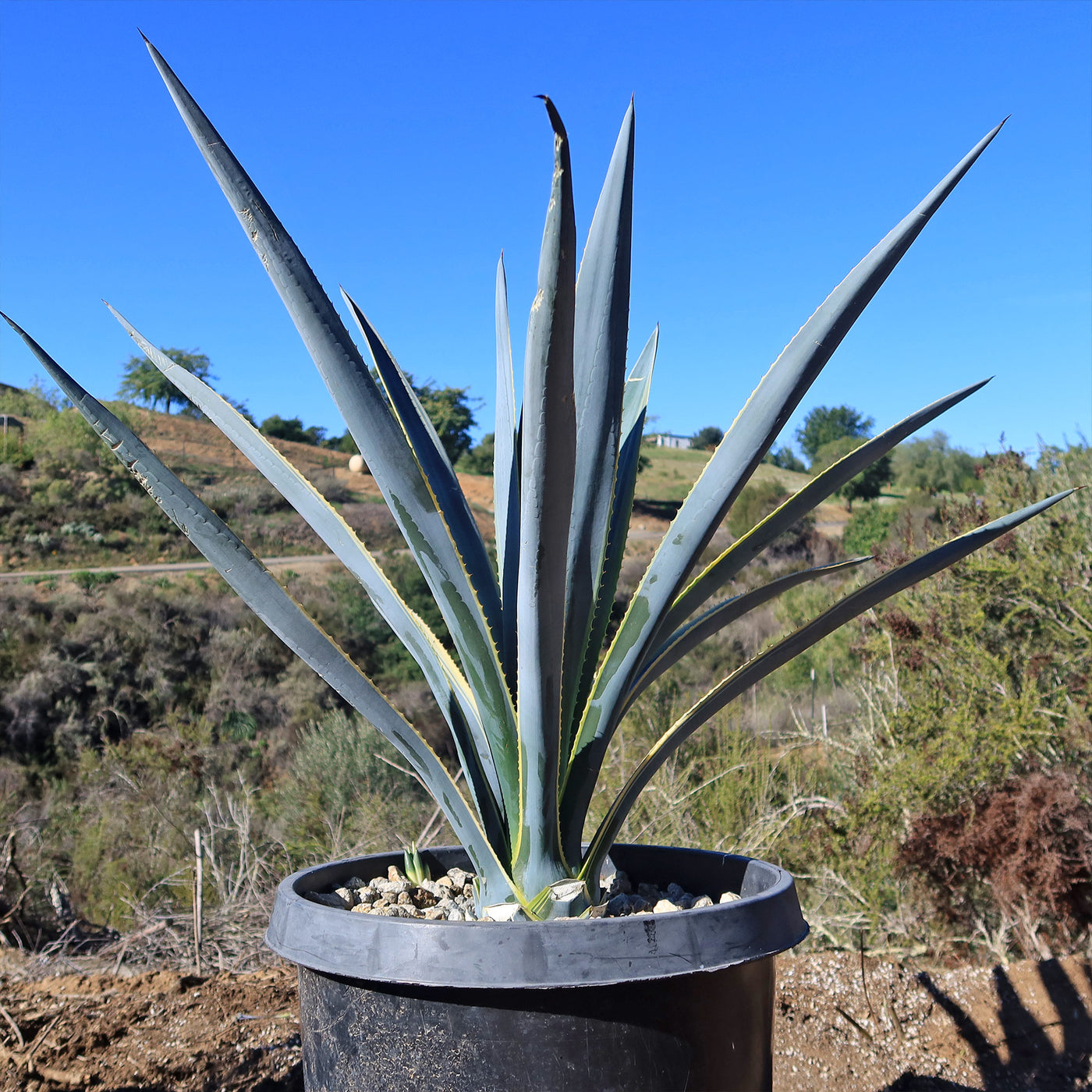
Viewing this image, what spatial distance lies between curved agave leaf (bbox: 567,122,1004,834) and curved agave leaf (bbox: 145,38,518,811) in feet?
0.35

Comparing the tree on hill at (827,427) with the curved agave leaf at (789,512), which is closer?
the curved agave leaf at (789,512)

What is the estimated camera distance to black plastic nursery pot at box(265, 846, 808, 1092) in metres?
0.92

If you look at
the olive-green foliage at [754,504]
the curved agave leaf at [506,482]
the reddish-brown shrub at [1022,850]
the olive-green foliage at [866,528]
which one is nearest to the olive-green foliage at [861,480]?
the olive-green foliage at [866,528]

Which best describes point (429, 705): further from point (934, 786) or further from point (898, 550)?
point (934, 786)

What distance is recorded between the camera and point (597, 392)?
114 cm

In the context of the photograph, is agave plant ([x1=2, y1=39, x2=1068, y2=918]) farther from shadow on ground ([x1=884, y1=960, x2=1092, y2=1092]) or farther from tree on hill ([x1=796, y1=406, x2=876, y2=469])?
tree on hill ([x1=796, y1=406, x2=876, y2=469])

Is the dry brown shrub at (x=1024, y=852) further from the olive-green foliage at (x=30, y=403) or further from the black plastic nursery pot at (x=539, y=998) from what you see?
the olive-green foliage at (x=30, y=403)

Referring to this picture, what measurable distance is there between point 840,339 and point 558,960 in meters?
0.75

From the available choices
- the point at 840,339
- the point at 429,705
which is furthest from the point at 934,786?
the point at 429,705

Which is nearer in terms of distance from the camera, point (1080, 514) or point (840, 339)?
point (840, 339)

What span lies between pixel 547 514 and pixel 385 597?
0.43m

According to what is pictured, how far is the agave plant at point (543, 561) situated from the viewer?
986 mm

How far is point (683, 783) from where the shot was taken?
18.0ft

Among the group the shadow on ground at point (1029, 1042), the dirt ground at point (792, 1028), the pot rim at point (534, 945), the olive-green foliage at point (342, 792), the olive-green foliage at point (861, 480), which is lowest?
the olive-green foliage at point (342, 792)
